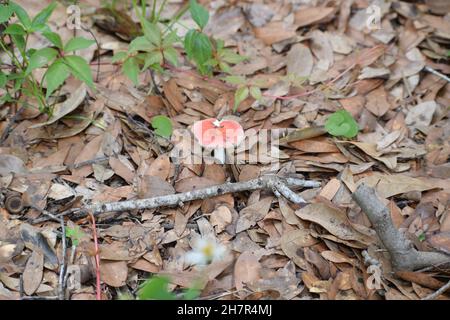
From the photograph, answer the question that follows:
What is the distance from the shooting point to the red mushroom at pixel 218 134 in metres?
2.03

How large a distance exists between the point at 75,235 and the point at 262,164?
0.79 m

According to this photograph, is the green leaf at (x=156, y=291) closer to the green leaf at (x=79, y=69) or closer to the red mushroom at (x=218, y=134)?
the red mushroom at (x=218, y=134)

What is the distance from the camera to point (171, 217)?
2.04m

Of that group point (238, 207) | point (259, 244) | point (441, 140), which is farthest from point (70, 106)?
point (441, 140)

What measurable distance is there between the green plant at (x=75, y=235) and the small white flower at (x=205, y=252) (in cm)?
39

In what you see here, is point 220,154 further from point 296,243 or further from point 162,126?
point 296,243

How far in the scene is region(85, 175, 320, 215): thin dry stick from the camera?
1987mm

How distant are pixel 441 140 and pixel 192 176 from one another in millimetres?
1088

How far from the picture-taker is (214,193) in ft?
6.75

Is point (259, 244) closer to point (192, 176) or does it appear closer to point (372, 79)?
point (192, 176)

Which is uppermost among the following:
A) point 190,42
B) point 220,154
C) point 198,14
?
point 198,14

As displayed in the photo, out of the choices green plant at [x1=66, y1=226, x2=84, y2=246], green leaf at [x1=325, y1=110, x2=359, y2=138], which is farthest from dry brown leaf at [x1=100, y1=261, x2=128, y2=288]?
green leaf at [x1=325, y1=110, x2=359, y2=138]

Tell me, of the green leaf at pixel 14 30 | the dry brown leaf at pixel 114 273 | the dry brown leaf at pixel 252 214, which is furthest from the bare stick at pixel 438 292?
the green leaf at pixel 14 30

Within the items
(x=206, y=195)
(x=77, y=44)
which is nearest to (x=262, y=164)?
(x=206, y=195)
